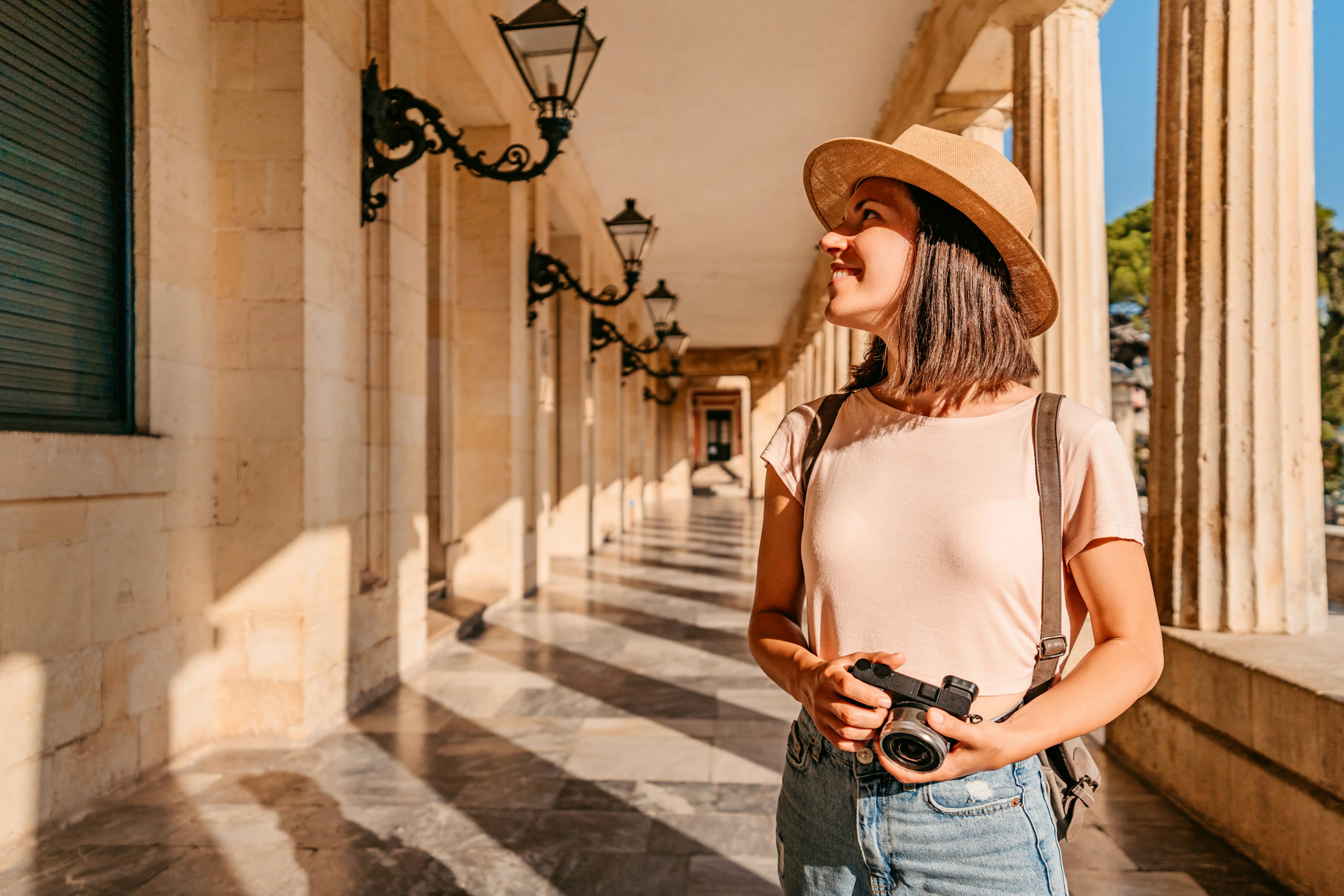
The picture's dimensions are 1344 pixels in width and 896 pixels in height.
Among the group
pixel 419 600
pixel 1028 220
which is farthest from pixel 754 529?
pixel 1028 220

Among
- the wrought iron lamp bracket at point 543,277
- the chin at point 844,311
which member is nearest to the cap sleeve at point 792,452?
the chin at point 844,311

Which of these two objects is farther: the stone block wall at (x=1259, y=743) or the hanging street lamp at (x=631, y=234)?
the hanging street lamp at (x=631, y=234)

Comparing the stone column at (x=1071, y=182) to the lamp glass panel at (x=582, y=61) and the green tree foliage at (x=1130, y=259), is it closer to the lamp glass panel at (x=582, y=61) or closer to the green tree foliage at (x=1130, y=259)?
the lamp glass panel at (x=582, y=61)

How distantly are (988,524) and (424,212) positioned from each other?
4781 millimetres

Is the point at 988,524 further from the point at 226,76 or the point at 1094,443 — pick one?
the point at 226,76

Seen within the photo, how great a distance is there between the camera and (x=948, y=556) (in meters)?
1.09

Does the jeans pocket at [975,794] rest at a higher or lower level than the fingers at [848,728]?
lower

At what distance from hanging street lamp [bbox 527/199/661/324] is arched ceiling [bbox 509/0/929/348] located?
1.11 metres

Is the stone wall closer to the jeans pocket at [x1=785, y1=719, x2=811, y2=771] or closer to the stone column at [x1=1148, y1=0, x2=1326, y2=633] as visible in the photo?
the jeans pocket at [x1=785, y1=719, x2=811, y2=771]

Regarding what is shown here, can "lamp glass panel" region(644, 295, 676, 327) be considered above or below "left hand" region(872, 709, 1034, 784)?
above

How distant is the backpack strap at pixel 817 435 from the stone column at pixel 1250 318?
2.54 meters

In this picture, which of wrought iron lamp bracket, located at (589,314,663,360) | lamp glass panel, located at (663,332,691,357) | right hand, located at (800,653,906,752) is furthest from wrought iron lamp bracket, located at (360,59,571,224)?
lamp glass panel, located at (663,332,691,357)

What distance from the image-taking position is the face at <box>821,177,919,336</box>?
1182mm

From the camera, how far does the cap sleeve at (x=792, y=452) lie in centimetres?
130
